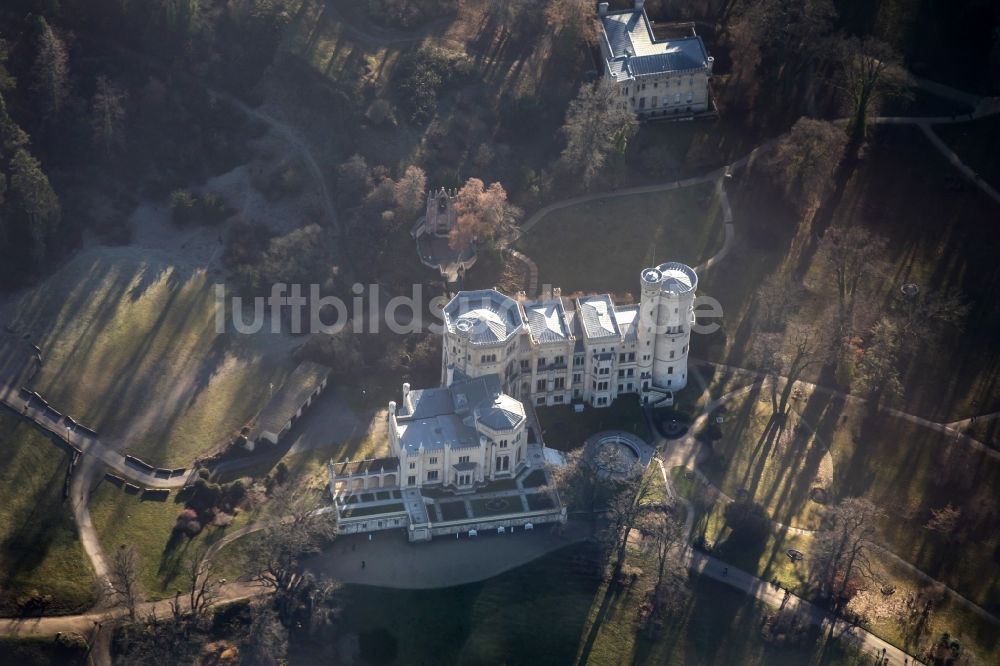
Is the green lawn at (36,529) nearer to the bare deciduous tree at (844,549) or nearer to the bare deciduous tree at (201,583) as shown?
the bare deciduous tree at (201,583)

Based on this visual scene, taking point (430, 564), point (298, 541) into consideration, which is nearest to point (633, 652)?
point (430, 564)

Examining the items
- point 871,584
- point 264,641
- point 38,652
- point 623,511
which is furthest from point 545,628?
point 38,652

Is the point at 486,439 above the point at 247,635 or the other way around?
above

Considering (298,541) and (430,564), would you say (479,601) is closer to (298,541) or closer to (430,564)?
(430,564)

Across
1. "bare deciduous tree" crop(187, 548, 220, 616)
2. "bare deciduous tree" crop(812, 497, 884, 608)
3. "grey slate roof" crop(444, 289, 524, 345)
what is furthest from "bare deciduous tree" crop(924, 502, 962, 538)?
"bare deciduous tree" crop(187, 548, 220, 616)

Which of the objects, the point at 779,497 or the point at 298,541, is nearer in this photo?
the point at 298,541

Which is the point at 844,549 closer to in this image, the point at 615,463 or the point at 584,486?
the point at 615,463
